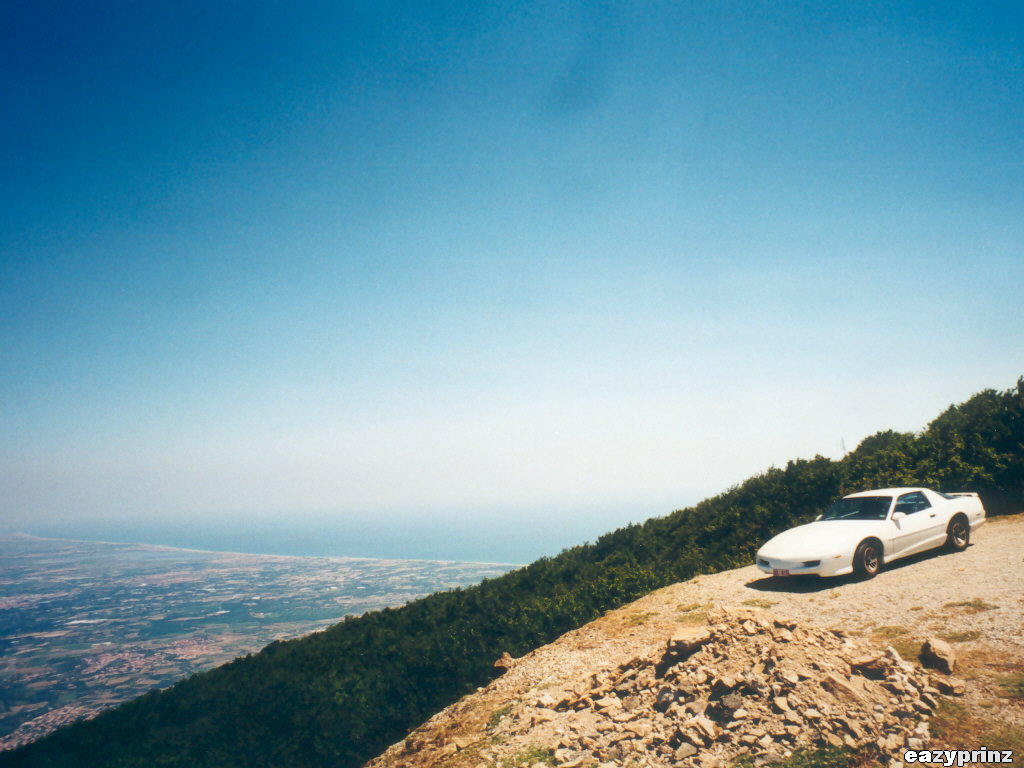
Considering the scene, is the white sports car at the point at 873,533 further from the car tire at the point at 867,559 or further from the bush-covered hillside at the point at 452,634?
the bush-covered hillside at the point at 452,634

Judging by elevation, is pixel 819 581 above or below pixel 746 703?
below

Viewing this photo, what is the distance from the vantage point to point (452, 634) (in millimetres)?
11266

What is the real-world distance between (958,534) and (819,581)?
345 centimetres

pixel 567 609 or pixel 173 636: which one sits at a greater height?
pixel 567 609

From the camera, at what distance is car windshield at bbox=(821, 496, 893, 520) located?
29.6 feet

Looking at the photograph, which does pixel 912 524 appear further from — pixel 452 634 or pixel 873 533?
pixel 452 634

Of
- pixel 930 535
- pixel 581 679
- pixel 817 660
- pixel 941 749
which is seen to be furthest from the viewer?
pixel 930 535

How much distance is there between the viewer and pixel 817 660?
15.1ft

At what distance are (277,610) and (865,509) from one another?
77572 mm

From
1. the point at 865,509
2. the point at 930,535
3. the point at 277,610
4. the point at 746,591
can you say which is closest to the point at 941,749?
the point at 746,591

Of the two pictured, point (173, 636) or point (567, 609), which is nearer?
point (567, 609)

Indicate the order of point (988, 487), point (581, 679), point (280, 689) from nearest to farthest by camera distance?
1. point (581, 679)
2. point (280, 689)
3. point (988, 487)

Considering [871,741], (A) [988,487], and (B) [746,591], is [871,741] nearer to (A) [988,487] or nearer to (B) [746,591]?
(B) [746,591]

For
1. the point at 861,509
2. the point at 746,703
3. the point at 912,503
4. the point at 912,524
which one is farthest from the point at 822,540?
the point at 746,703
